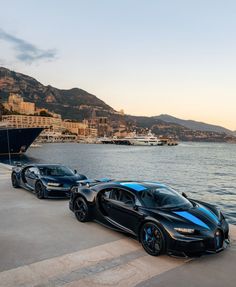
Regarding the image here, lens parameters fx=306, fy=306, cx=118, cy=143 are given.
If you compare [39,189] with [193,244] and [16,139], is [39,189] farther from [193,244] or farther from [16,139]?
[16,139]

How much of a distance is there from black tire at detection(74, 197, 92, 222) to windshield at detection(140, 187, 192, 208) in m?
1.97

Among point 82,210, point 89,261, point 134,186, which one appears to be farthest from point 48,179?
point 89,261

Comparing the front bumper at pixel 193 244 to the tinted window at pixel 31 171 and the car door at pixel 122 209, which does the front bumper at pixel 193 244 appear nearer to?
the car door at pixel 122 209

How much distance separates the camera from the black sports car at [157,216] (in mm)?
6219

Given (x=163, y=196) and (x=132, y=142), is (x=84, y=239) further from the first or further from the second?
(x=132, y=142)

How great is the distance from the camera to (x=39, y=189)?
12.2 m

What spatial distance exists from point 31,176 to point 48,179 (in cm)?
146

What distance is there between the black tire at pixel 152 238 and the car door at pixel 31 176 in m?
6.92

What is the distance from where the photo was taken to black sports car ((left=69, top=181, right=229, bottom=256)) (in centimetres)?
622

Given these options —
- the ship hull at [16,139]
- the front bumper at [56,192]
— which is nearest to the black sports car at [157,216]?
the front bumper at [56,192]

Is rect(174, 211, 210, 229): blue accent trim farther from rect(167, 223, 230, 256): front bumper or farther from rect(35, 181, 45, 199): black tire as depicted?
rect(35, 181, 45, 199): black tire

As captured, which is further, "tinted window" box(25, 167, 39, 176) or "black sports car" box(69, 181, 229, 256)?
"tinted window" box(25, 167, 39, 176)

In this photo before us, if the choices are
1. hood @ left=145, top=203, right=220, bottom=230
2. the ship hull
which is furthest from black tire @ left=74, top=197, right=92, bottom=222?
the ship hull

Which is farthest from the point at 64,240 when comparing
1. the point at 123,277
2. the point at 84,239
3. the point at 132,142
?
the point at 132,142
